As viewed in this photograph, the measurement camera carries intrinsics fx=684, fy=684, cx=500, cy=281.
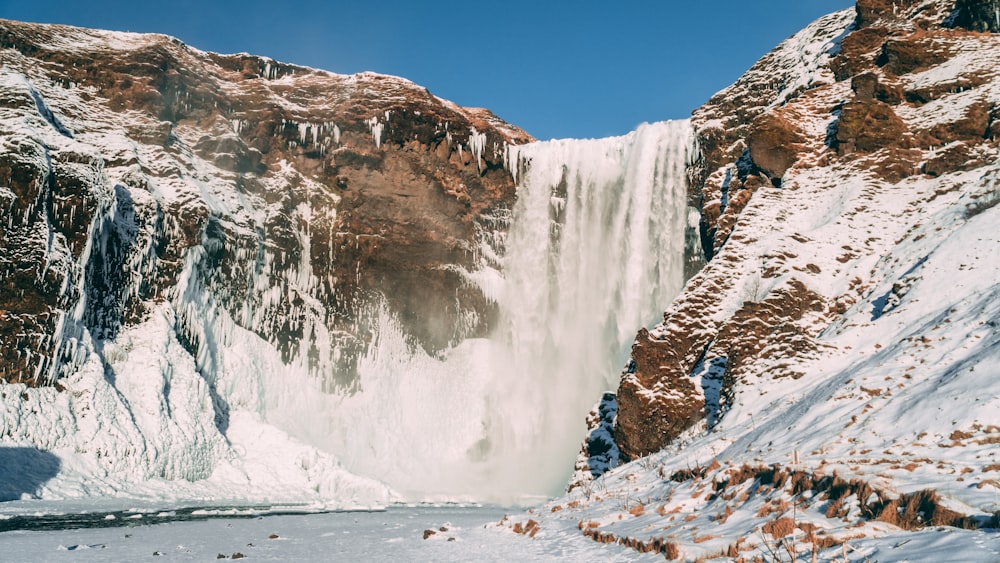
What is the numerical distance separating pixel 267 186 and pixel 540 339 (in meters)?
29.0

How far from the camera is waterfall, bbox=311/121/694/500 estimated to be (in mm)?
60375

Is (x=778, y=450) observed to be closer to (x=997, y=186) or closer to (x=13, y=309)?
(x=997, y=186)

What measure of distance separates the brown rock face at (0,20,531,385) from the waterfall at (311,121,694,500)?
284 centimetres

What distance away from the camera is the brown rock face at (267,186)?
52.2 meters

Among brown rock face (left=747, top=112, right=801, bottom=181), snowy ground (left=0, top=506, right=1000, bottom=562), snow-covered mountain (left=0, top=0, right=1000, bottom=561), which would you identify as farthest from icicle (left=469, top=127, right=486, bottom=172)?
snowy ground (left=0, top=506, right=1000, bottom=562)

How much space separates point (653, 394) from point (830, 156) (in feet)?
70.4

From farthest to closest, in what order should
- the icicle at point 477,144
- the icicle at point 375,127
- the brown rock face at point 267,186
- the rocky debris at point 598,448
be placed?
the icicle at point 477,144, the icicle at point 375,127, the brown rock face at point 267,186, the rocky debris at point 598,448

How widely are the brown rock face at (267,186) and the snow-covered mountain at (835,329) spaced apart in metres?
24.8

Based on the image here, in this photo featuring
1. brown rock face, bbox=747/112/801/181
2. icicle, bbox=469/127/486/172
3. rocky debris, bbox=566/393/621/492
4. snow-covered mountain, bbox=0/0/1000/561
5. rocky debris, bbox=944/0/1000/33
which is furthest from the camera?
icicle, bbox=469/127/486/172

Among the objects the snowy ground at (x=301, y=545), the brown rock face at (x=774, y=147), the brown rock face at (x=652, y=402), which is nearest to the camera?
the snowy ground at (x=301, y=545)

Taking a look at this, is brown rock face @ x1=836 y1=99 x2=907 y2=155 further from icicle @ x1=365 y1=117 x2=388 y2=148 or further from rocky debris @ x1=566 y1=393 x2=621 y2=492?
icicle @ x1=365 y1=117 x2=388 y2=148

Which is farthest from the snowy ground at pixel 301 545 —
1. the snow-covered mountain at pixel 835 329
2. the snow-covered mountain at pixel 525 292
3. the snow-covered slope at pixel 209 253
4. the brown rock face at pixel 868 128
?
the brown rock face at pixel 868 128

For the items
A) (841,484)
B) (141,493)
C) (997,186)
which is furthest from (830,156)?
(141,493)

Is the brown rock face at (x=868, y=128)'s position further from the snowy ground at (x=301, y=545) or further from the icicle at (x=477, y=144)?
the snowy ground at (x=301, y=545)
